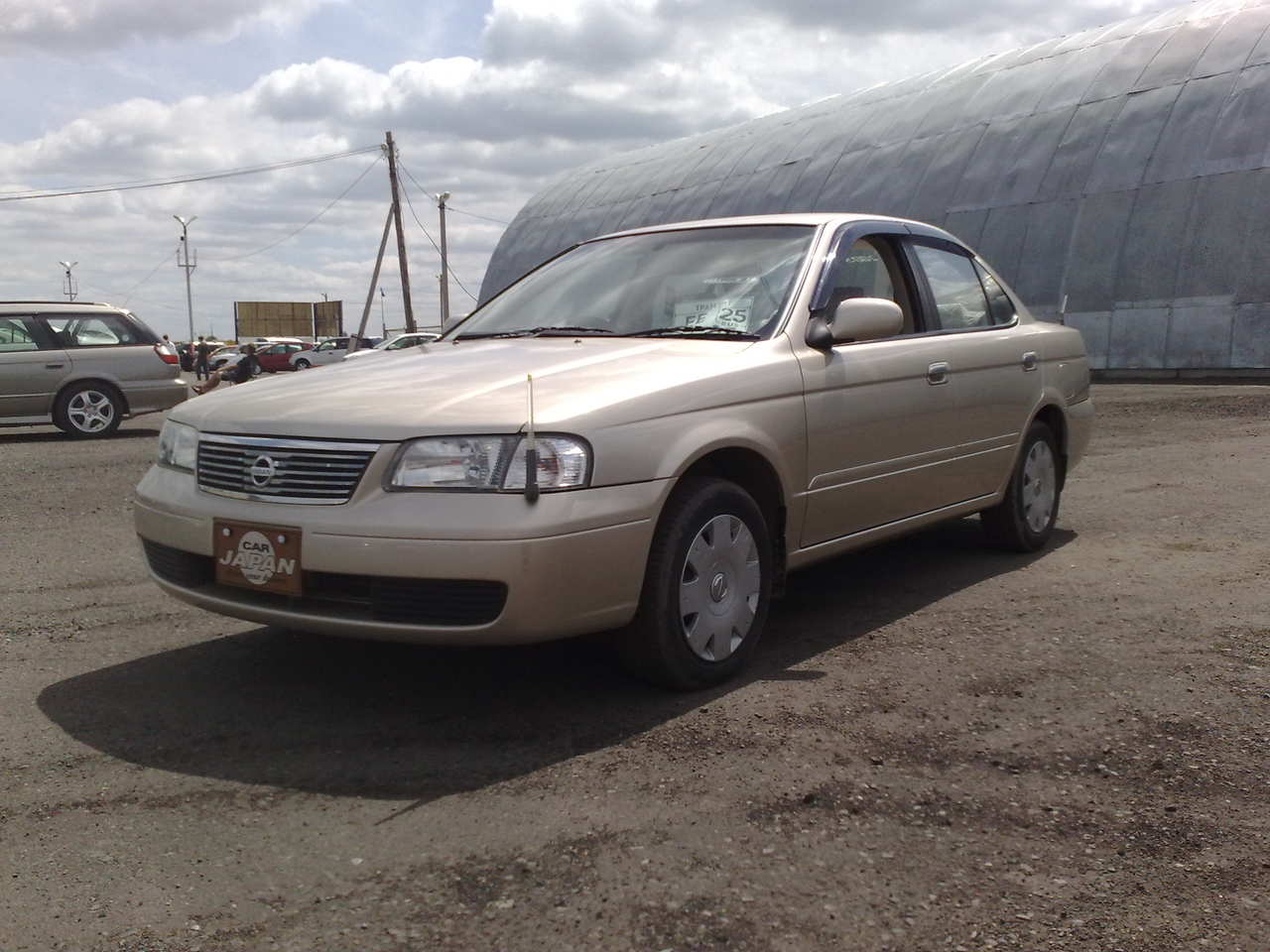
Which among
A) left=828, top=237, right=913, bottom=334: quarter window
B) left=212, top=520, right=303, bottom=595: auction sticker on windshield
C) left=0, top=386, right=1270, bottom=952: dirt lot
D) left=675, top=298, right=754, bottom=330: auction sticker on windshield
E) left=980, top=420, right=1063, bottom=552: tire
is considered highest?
left=828, top=237, right=913, bottom=334: quarter window

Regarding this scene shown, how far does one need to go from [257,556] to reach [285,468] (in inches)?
10.8

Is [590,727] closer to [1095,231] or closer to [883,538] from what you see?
[883,538]

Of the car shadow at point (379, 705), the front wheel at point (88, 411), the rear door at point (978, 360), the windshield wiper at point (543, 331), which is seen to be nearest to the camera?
the car shadow at point (379, 705)

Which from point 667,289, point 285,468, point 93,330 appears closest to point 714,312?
point 667,289

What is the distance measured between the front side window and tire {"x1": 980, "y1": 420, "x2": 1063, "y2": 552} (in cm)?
67

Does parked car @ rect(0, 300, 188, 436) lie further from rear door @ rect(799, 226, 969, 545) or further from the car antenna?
the car antenna

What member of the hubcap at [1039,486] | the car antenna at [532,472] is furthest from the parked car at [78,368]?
the car antenna at [532,472]

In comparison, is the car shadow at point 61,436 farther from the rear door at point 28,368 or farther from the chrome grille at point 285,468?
the chrome grille at point 285,468

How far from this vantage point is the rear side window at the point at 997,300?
5980 mm

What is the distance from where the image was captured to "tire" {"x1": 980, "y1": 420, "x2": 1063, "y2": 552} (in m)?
5.99

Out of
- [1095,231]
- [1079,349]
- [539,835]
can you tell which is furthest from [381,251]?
[539,835]

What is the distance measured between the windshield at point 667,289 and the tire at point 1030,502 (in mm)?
1881

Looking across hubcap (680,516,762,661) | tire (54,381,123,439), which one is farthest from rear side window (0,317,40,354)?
hubcap (680,516,762,661)

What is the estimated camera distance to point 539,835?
290cm
